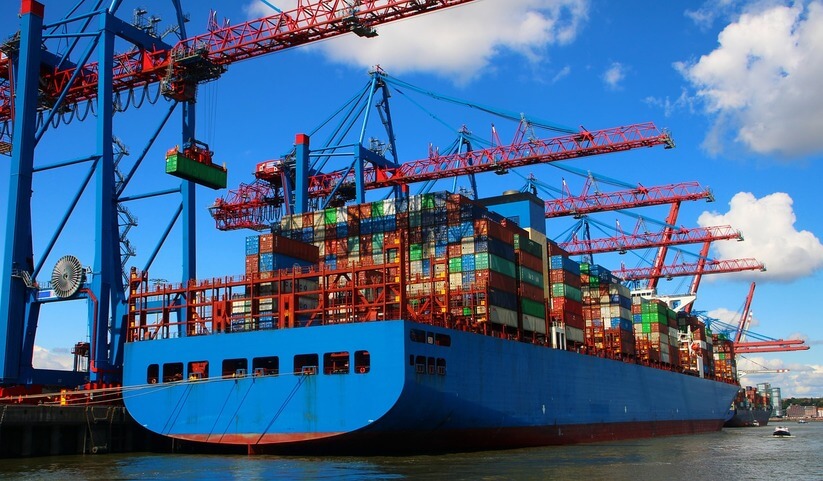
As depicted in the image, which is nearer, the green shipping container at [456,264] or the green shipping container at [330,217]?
the green shipping container at [456,264]

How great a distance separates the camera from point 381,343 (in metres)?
32.5

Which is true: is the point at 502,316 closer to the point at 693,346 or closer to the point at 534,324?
the point at 534,324

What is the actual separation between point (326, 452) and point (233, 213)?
95.4 ft

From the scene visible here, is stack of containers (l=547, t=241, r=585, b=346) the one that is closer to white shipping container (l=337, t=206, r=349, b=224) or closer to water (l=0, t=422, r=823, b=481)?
water (l=0, t=422, r=823, b=481)

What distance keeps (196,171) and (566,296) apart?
23.6 metres

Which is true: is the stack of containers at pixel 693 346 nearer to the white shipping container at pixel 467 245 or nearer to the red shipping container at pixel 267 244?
the white shipping container at pixel 467 245

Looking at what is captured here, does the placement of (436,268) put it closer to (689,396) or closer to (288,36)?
(288,36)

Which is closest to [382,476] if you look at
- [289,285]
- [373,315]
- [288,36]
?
[373,315]

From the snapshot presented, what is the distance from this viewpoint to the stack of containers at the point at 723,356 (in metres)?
92.8

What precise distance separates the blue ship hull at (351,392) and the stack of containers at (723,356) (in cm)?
5712

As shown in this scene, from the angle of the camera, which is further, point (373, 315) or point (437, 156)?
point (437, 156)

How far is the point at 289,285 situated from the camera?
124ft

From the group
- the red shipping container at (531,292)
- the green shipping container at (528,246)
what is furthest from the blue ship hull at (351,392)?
the green shipping container at (528,246)

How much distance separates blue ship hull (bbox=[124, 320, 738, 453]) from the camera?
32281 millimetres
